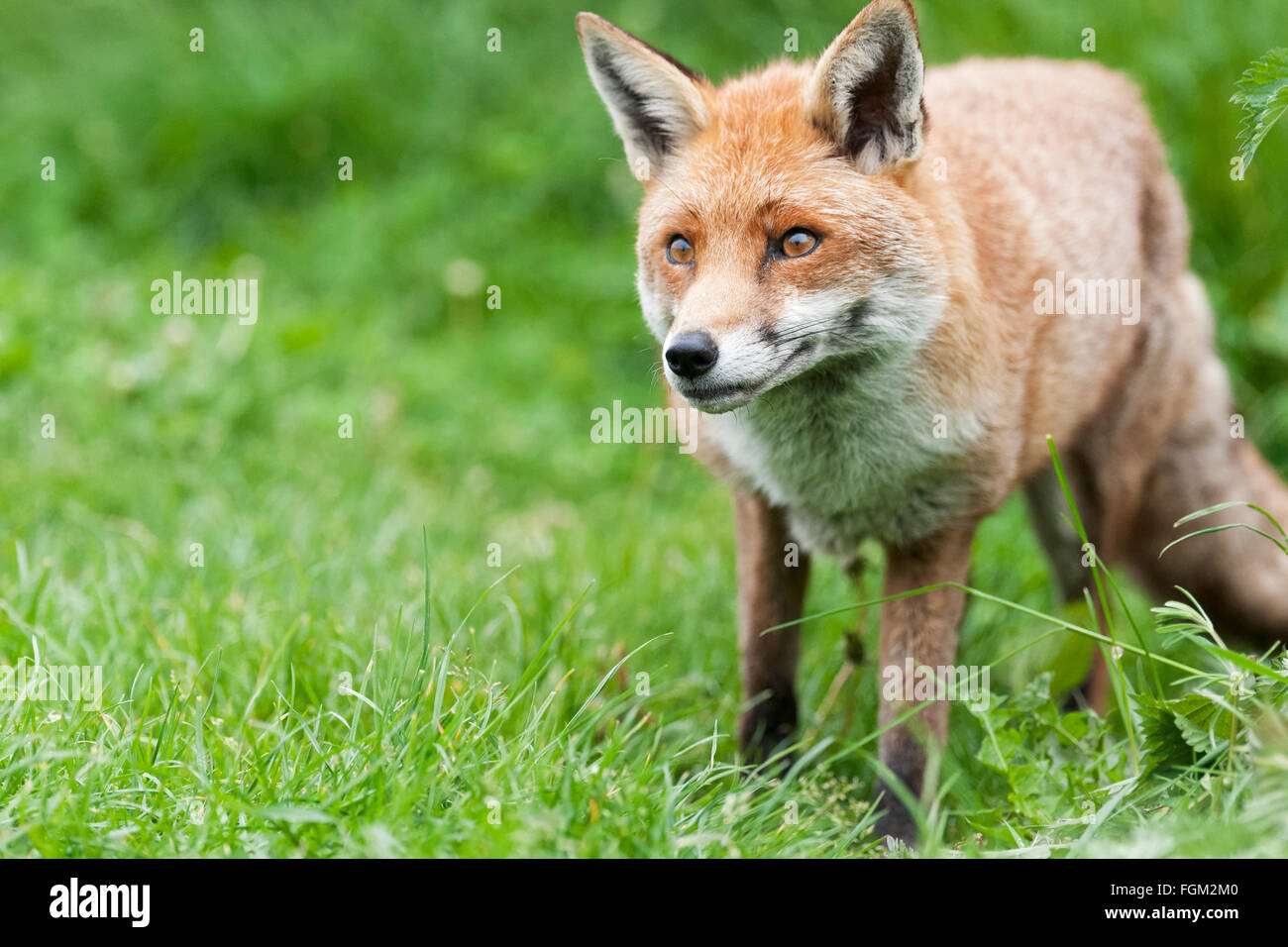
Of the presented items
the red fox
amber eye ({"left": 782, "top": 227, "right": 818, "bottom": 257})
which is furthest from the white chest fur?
amber eye ({"left": 782, "top": 227, "right": 818, "bottom": 257})

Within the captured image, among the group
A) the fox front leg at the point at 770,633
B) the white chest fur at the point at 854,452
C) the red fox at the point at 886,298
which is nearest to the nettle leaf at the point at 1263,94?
the red fox at the point at 886,298

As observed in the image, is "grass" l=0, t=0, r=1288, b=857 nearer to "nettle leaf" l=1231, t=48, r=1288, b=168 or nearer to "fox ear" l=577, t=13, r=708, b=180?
"nettle leaf" l=1231, t=48, r=1288, b=168

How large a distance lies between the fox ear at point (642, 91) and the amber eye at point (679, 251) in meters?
0.38

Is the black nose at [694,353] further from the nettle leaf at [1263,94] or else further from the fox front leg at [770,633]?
the nettle leaf at [1263,94]

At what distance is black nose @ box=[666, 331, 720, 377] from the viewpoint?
280cm

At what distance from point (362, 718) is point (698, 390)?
50.5 inches

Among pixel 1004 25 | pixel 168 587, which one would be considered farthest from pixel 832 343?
pixel 1004 25

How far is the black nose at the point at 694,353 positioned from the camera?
280cm

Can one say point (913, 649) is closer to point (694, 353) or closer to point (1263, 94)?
point (694, 353)

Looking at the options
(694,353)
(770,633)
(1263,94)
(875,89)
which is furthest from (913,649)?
(1263,94)

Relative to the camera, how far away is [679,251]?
319 centimetres
